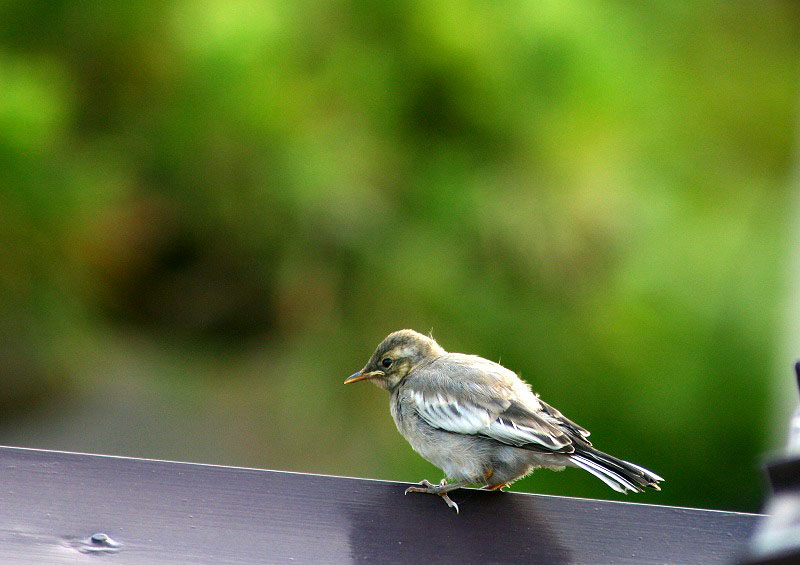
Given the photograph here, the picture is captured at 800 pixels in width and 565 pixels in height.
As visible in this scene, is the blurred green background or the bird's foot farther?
the blurred green background

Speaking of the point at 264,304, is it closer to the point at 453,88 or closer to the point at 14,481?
the point at 453,88

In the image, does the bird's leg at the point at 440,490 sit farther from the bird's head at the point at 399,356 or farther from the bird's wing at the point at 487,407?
the bird's head at the point at 399,356

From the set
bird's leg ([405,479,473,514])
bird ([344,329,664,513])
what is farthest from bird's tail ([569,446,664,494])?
bird's leg ([405,479,473,514])

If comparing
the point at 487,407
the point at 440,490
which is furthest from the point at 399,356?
the point at 440,490

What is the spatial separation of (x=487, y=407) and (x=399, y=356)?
0.58 m

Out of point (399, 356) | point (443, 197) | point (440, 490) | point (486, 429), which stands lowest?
point (440, 490)

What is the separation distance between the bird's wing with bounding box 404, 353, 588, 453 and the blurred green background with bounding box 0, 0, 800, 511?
2025 millimetres

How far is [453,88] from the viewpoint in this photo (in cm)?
531

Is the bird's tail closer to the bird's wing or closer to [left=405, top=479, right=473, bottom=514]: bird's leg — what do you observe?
the bird's wing

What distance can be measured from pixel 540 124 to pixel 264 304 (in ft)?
6.44

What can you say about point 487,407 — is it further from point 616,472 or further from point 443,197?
point 443,197

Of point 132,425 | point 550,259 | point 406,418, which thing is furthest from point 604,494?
point 132,425

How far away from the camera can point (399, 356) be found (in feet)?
Result: 12.1

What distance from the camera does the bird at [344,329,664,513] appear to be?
2984mm
